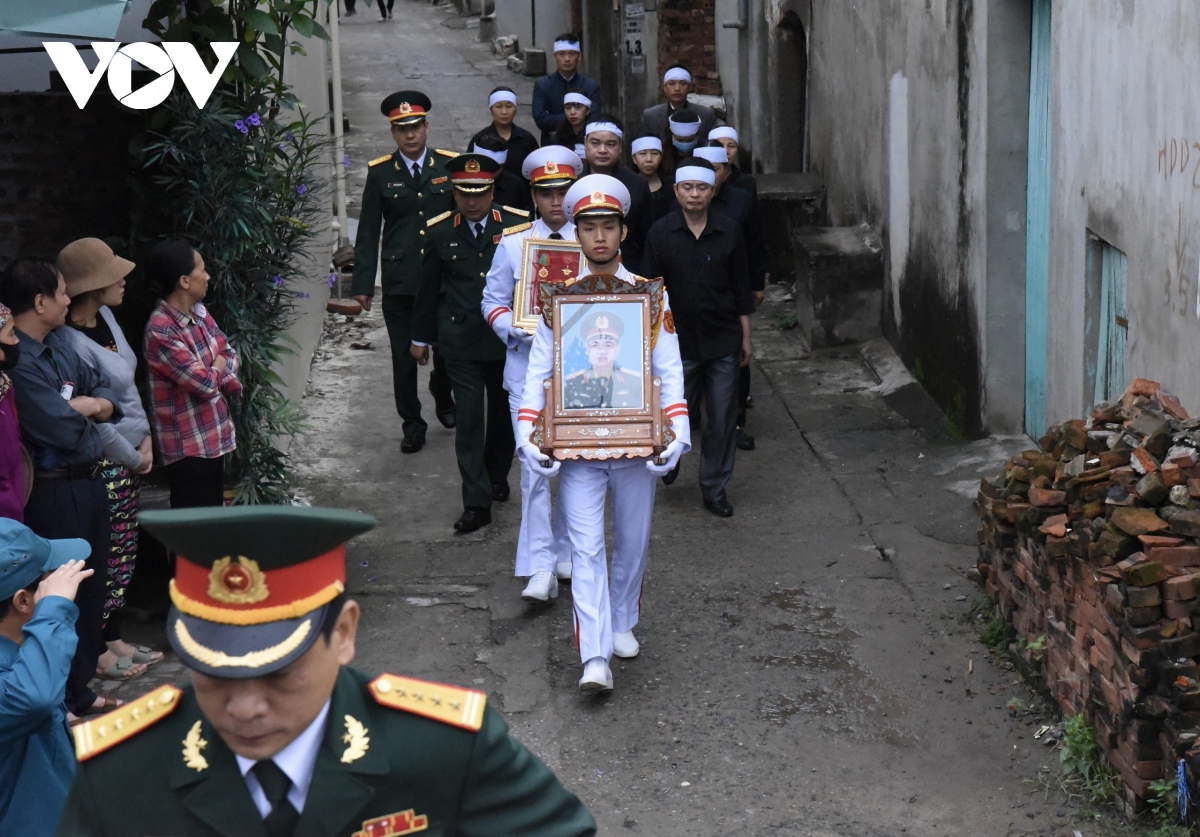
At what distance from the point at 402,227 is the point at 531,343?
8.36ft

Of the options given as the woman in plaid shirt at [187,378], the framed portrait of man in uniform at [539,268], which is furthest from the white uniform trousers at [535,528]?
the woman in plaid shirt at [187,378]

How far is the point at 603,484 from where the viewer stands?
6242 millimetres

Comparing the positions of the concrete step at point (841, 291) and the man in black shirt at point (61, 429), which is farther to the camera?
the concrete step at point (841, 291)

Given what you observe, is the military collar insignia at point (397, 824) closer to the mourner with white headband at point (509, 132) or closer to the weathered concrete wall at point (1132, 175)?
the weathered concrete wall at point (1132, 175)

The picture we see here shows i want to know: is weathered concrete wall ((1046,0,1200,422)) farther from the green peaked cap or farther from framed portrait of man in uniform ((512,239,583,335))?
the green peaked cap

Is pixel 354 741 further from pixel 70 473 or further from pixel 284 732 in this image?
pixel 70 473

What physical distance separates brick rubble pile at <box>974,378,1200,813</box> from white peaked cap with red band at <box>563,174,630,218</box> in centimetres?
200

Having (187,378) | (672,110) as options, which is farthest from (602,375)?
(672,110)

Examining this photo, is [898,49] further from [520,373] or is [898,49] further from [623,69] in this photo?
[623,69]

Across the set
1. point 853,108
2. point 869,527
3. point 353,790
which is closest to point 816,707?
point 869,527

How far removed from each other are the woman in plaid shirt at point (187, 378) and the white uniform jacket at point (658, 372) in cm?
129

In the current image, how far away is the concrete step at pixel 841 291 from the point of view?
11.5 m

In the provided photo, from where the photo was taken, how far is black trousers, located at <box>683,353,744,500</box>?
27.2 ft

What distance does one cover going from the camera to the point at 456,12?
3209cm
